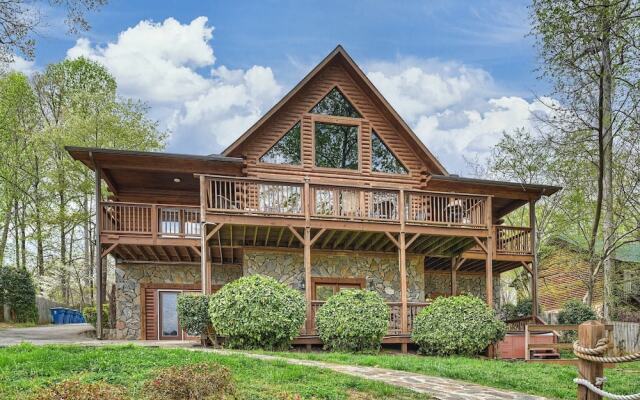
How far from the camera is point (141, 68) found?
31.3 meters

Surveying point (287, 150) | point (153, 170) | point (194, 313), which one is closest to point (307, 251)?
point (194, 313)

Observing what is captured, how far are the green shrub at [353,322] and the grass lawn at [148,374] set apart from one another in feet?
15.1

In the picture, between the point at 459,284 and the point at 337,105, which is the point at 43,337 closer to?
the point at 337,105

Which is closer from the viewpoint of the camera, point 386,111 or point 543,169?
point 386,111

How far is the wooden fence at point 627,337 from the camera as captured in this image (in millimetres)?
16859

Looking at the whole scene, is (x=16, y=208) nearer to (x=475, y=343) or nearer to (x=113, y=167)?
(x=113, y=167)

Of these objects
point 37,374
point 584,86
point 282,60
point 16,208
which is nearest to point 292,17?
point 282,60

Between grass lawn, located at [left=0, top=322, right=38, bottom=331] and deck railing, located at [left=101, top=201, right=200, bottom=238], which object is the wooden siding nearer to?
deck railing, located at [left=101, top=201, right=200, bottom=238]

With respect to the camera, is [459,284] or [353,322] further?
[459,284]

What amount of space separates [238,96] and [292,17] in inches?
412

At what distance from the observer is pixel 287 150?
17.8 meters

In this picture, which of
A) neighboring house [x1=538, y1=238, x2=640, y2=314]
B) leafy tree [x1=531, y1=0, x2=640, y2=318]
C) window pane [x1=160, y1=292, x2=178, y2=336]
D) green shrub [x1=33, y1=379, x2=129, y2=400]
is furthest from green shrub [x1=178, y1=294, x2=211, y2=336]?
neighboring house [x1=538, y1=238, x2=640, y2=314]

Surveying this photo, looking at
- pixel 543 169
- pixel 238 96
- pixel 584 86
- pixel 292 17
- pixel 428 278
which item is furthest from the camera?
pixel 238 96

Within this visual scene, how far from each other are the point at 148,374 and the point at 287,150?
436 inches
